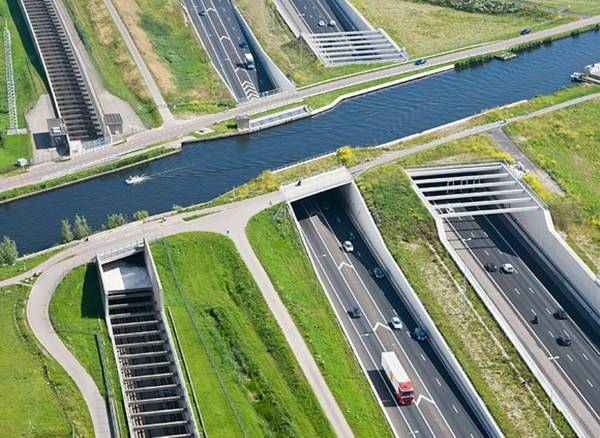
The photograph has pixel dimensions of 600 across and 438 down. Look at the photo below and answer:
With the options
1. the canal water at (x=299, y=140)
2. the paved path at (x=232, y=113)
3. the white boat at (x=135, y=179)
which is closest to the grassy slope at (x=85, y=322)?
the canal water at (x=299, y=140)

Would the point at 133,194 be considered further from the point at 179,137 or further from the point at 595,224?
the point at 595,224

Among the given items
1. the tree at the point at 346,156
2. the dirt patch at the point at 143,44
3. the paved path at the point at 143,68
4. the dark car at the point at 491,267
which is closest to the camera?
the dark car at the point at 491,267

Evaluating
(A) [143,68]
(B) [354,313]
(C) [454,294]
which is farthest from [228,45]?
(C) [454,294]

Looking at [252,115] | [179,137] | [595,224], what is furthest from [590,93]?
[179,137]

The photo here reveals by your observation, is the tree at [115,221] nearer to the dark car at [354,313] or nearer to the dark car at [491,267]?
the dark car at [354,313]

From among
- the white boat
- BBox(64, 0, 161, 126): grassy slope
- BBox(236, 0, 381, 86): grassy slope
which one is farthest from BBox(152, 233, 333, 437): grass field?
BBox(236, 0, 381, 86): grassy slope

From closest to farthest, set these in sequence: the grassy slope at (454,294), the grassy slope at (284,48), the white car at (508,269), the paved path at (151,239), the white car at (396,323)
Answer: the paved path at (151,239) → the grassy slope at (454,294) → the white car at (396,323) → the white car at (508,269) → the grassy slope at (284,48)

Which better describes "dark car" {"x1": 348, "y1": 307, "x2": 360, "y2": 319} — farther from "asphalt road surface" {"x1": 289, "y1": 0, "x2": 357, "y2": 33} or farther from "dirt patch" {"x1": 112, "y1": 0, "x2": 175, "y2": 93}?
"asphalt road surface" {"x1": 289, "y1": 0, "x2": 357, "y2": 33}
